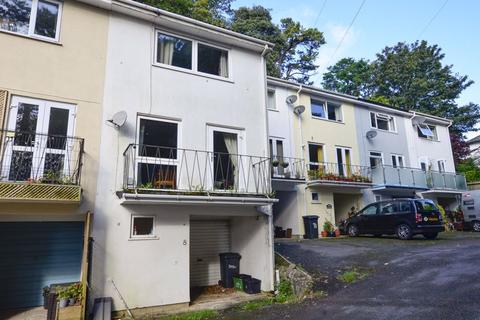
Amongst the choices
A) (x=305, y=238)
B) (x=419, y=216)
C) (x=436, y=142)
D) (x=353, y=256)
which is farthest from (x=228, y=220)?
(x=436, y=142)

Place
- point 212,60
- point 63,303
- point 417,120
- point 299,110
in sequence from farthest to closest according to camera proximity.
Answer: point 417,120 → point 299,110 → point 212,60 → point 63,303

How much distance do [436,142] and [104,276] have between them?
2647 cm

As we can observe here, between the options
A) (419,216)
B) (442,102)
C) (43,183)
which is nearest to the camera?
(43,183)

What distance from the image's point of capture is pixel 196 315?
7.54 m

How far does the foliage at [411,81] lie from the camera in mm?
35812

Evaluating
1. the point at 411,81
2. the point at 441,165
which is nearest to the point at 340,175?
the point at 441,165

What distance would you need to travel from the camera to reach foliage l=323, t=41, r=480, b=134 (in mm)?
35812

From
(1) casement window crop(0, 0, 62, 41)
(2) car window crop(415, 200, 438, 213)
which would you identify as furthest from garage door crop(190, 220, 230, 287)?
(2) car window crop(415, 200, 438, 213)

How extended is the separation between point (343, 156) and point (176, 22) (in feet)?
45.3

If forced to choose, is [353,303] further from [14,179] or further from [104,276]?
[14,179]

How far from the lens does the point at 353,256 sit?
441 inches

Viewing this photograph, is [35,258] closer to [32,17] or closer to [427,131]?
[32,17]

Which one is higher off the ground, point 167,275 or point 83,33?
point 83,33

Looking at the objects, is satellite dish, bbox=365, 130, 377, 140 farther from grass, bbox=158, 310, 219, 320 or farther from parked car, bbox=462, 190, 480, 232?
grass, bbox=158, 310, 219, 320
